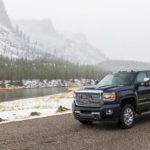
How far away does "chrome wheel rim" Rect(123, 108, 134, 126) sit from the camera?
12500 mm

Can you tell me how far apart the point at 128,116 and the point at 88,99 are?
1.53m

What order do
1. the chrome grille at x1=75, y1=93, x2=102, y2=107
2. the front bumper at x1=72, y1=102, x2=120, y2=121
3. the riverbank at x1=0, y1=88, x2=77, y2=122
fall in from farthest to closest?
1. the riverbank at x1=0, y1=88, x2=77, y2=122
2. the chrome grille at x1=75, y1=93, x2=102, y2=107
3. the front bumper at x1=72, y1=102, x2=120, y2=121

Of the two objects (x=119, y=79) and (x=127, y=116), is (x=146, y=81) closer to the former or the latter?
(x=119, y=79)

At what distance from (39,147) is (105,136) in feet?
7.96

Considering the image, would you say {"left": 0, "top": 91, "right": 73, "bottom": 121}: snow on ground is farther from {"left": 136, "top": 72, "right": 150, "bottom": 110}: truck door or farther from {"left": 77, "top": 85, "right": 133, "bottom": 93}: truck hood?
{"left": 136, "top": 72, "right": 150, "bottom": 110}: truck door

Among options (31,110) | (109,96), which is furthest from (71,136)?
(31,110)

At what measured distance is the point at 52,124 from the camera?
1426 cm

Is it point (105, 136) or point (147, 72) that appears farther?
point (147, 72)

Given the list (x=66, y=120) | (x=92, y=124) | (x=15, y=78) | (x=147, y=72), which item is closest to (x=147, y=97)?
(x=147, y=72)

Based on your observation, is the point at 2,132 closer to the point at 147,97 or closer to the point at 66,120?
the point at 66,120

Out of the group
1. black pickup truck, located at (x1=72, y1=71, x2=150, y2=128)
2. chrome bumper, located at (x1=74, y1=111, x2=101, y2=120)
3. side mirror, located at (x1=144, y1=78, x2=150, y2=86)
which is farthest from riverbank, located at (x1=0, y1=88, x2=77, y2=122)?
side mirror, located at (x1=144, y1=78, x2=150, y2=86)

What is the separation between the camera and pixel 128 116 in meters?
12.6

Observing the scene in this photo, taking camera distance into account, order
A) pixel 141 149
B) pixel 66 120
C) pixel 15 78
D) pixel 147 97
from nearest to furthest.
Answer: pixel 141 149
pixel 147 97
pixel 66 120
pixel 15 78

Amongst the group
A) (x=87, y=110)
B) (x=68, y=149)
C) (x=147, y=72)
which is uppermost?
(x=147, y=72)
